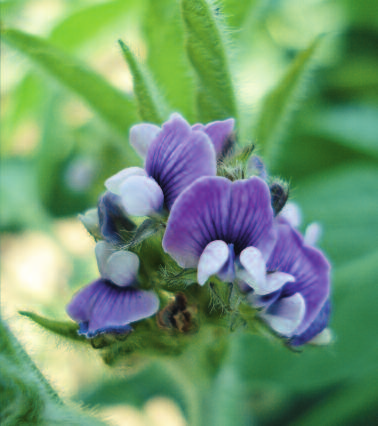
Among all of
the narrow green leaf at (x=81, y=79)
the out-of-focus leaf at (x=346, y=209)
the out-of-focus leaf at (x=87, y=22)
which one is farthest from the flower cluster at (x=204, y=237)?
the out-of-focus leaf at (x=87, y=22)

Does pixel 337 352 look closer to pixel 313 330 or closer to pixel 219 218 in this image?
pixel 313 330

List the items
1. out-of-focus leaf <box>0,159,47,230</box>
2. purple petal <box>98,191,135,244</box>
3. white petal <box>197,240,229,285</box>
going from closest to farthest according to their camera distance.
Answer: white petal <box>197,240,229,285</box>
purple petal <box>98,191,135,244</box>
out-of-focus leaf <box>0,159,47,230</box>

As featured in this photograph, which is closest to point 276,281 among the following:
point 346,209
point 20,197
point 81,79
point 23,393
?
point 23,393

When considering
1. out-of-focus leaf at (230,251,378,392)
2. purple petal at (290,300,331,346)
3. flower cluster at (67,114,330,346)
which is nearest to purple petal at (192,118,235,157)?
flower cluster at (67,114,330,346)

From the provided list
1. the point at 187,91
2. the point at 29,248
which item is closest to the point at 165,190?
the point at 187,91

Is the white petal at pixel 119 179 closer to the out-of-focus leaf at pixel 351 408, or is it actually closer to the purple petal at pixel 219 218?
the purple petal at pixel 219 218

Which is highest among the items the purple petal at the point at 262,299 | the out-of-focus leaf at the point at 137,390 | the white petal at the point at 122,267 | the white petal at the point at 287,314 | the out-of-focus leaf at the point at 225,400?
the white petal at the point at 122,267

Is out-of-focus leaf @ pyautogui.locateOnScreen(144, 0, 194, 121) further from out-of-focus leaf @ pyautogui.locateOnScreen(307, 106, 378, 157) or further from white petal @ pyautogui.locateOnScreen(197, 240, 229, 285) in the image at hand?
out-of-focus leaf @ pyautogui.locateOnScreen(307, 106, 378, 157)

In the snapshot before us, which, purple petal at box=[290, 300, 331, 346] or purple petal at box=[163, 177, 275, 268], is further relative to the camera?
purple petal at box=[290, 300, 331, 346]
